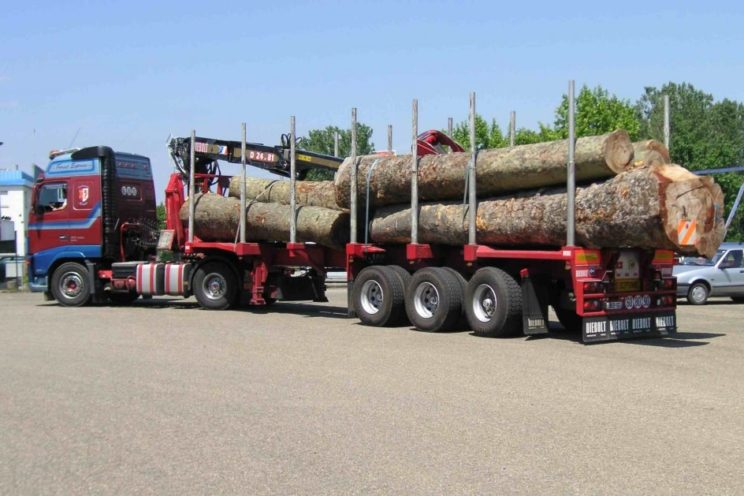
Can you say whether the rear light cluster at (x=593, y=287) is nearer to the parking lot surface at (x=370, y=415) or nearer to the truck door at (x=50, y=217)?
the parking lot surface at (x=370, y=415)

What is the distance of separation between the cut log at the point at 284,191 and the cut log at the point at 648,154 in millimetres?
6356

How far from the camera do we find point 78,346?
41.6 feet

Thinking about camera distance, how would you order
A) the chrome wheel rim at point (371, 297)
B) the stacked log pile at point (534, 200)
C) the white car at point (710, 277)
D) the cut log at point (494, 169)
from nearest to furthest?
the stacked log pile at point (534, 200)
the cut log at point (494, 169)
the chrome wheel rim at point (371, 297)
the white car at point (710, 277)

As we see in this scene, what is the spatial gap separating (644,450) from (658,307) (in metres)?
7.21

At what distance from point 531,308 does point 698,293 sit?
10.8m

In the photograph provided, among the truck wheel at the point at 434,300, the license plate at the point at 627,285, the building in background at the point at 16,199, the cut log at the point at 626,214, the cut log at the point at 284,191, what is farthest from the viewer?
the building in background at the point at 16,199

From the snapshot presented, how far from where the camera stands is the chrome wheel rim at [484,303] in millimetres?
13500

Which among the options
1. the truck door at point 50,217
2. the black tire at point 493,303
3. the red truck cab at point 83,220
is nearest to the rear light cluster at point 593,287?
the black tire at point 493,303

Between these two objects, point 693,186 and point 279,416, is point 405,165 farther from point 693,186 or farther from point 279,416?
point 279,416

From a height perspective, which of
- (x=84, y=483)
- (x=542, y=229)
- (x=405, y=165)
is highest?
(x=405, y=165)

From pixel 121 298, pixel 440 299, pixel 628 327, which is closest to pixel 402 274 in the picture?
pixel 440 299

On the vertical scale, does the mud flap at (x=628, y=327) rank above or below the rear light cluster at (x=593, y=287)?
below

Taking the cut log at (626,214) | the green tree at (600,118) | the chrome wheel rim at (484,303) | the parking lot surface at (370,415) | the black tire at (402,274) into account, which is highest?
the green tree at (600,118)

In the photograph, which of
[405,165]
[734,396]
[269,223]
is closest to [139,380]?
[734,396]
